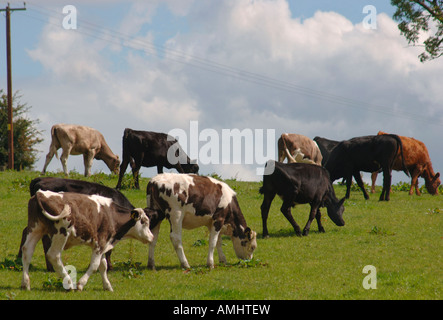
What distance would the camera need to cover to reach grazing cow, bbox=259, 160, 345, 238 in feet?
57.8

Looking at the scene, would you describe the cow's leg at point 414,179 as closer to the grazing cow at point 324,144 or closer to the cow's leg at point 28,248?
the grazing cow at point 324,144

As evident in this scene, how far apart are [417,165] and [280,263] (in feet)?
58.9

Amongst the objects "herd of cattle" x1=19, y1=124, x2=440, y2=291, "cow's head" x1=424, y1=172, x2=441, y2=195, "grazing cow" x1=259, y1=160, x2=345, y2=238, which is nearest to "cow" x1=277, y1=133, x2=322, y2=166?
"cow's head" x1=424, y1=172, x2=441, y2=195

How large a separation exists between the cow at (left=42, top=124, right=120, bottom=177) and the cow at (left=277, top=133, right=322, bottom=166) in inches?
354

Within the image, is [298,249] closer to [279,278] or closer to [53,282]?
[279,278]

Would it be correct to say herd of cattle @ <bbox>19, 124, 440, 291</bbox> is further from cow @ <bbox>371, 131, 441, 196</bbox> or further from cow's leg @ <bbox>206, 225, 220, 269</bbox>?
cow @ <bbox>371, 131, 441, 196</bbox>

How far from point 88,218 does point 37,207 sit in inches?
37.1

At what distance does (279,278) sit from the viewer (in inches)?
506

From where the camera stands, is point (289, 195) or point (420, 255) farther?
Answer: point (289, 195)

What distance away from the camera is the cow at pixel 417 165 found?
29812 millimetres
